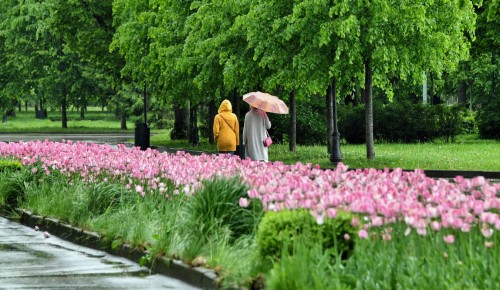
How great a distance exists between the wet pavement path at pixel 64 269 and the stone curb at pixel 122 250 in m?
0.09

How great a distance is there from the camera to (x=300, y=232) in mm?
9641

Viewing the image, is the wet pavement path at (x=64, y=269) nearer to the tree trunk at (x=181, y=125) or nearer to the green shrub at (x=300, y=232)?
the green shrub at (x=300, y=232)

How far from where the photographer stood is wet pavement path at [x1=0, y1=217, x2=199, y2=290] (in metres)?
10.9

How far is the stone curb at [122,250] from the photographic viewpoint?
10.6 m

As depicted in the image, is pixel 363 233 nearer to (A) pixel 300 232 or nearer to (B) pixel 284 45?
(A) pixel 300 232

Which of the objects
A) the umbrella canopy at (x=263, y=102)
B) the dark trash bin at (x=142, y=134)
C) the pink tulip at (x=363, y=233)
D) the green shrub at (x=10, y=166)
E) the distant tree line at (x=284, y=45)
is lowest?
the pink tulip at (x=363, y=233)

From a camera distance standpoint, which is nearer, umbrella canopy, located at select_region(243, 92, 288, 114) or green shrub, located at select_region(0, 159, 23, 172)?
green shrub, located at select_region(0, 159, 23, 172)

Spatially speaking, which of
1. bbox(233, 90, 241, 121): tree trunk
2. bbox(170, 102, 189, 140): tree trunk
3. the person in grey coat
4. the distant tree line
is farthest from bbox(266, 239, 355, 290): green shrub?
bbox(170, 102, 189, 140): tree trunk

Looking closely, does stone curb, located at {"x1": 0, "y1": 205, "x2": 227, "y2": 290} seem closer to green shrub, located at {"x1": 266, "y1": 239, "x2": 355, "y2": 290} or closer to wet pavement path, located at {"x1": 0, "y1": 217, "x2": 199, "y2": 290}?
wet pavement path, located at {"x1": 0, "y1": 217, "x2": 199, "y2": 290}

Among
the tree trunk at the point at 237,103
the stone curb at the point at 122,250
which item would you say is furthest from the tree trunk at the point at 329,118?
the stone curb at the point at 122,250

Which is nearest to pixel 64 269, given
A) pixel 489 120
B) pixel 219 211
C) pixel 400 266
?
pixel 219 211

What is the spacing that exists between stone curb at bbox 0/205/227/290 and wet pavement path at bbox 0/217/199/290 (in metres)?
0.09

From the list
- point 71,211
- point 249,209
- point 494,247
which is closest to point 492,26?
point 71,211

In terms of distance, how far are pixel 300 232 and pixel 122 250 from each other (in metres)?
4.06
